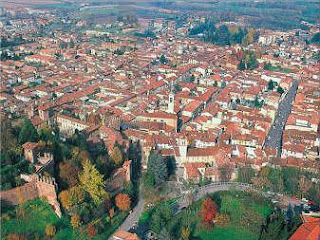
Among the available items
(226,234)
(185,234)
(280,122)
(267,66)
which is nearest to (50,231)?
(185,234)

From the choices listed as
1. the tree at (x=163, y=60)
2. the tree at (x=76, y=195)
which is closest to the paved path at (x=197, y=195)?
the tree at (x=76, y=195)

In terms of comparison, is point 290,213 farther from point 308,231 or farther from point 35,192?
point 35,192

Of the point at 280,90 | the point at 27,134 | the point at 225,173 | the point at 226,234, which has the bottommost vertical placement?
the point at 280,90

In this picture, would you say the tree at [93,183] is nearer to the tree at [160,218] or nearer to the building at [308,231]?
the tree at [160,218]

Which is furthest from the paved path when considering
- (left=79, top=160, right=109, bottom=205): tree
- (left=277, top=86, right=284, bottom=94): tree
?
(left=277, top=86, right=284, bottom=94): tree

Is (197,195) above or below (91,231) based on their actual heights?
below

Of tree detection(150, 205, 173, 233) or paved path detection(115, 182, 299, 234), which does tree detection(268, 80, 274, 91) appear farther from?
tree detection(150, 205, 173, 233)
